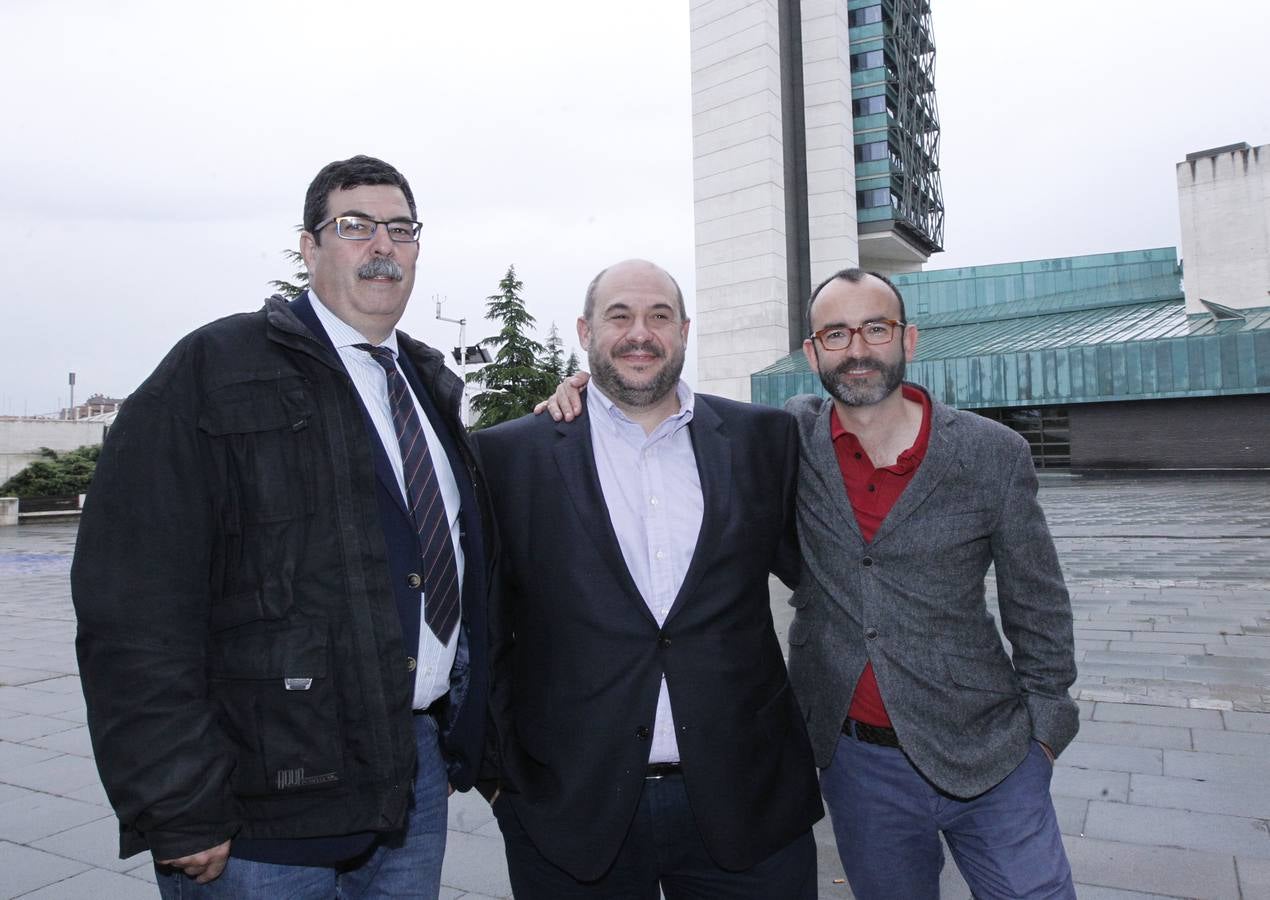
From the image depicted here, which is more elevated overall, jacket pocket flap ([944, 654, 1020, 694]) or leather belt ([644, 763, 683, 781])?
jacket pocket flap ([944, 654, 1020, 694])

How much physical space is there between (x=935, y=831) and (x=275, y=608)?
174cm

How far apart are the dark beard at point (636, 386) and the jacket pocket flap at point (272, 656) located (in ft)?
3.70

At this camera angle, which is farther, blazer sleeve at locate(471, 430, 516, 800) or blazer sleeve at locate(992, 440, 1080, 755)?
blazer sleeve at locate(471, 430, 516, 800)

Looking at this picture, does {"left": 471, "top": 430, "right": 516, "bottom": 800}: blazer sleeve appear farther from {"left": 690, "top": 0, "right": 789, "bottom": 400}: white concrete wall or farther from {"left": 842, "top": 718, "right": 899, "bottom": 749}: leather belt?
{"left": 690, "top": 0, "right": 789, "bottom": 400}: white concrete wall

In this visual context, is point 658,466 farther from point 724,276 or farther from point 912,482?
point 724,276

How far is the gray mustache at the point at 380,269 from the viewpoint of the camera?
2.23 meters

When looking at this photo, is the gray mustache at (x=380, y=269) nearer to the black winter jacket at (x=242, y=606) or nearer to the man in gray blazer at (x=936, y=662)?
the black winter jacket at (x=242, y=606)

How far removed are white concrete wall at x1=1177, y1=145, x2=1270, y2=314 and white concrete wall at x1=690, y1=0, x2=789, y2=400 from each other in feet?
62.3

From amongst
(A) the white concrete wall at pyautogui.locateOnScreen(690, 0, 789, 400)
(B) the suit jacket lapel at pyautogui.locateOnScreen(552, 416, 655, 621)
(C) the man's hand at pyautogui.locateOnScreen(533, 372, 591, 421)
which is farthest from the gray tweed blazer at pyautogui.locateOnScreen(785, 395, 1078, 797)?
(A) the white concrete wall at pyautogui.locateOnScreen(690, 0, 789, 400)

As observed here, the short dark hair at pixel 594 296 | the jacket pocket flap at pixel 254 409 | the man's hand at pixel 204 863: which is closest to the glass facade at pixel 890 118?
the short dark hair at pixel 594 296

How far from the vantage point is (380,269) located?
7.34ft

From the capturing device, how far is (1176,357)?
103 feet

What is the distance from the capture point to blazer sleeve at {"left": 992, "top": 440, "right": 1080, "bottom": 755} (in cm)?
228

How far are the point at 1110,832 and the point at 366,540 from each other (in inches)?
134
